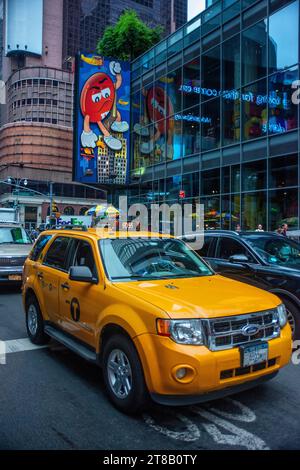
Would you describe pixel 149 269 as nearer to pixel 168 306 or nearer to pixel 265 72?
pixel 168 306

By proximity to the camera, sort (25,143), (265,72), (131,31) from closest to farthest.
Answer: (265,72)
(131,31)
(25,143)

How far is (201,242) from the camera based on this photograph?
8.62 m

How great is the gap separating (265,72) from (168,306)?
18.8 meters

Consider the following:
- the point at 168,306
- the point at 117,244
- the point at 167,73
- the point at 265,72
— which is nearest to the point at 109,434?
the point at 168,306

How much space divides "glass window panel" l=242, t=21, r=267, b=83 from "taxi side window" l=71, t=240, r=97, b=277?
57.4ft

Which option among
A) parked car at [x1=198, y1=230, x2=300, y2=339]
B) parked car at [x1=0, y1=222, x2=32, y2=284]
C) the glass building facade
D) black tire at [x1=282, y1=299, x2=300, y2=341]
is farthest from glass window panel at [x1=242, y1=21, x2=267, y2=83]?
black tire at [x1=282, y1=299, x2=300, y2=341]

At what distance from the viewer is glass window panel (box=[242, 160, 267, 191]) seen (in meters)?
20.0

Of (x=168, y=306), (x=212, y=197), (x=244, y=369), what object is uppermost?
(x=212, y=197)

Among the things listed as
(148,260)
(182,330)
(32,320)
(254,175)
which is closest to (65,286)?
(148,260)

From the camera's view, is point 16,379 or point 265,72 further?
point 265,72

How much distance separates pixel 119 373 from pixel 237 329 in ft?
3.88

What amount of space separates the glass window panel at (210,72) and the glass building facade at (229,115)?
5cm

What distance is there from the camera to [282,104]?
19047 millimetres

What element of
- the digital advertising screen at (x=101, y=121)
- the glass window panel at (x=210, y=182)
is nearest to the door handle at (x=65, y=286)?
the glass window panel at (x=210, y=182)
